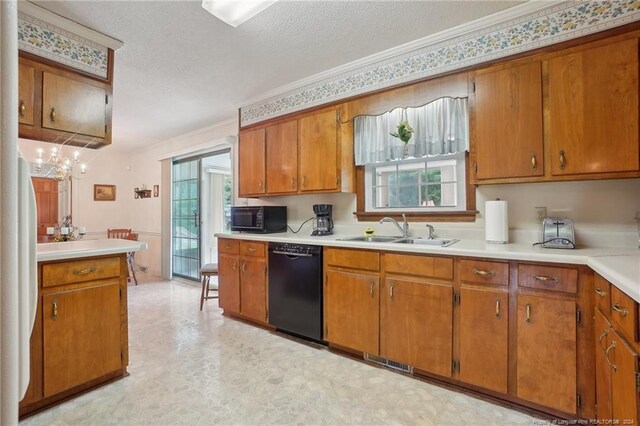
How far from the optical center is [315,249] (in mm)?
2609

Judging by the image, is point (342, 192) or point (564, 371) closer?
point (564, 371)

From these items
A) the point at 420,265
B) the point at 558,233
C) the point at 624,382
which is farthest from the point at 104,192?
the point at 624,382

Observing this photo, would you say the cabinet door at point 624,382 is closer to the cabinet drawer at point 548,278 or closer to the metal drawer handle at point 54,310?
the cabinet drawer at point 548,278

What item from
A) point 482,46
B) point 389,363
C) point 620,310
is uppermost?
point 482,46

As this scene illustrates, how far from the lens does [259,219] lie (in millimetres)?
3305

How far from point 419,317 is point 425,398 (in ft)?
1.57

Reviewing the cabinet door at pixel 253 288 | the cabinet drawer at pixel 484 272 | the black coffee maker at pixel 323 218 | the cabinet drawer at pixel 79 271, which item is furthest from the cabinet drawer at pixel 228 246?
the cabinet drawer at pixel 484 272

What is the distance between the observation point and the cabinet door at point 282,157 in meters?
3.18

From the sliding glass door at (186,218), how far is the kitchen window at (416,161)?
126 inches

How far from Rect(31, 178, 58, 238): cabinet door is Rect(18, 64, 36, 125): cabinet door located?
4483 millimetres

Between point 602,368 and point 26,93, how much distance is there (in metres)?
3.66

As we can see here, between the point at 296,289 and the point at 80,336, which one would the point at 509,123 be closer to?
the point at 296,289

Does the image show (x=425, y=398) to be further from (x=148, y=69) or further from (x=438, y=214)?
(x=148, y=69)

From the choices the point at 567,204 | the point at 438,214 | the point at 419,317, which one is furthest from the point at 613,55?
the point at 419,317
